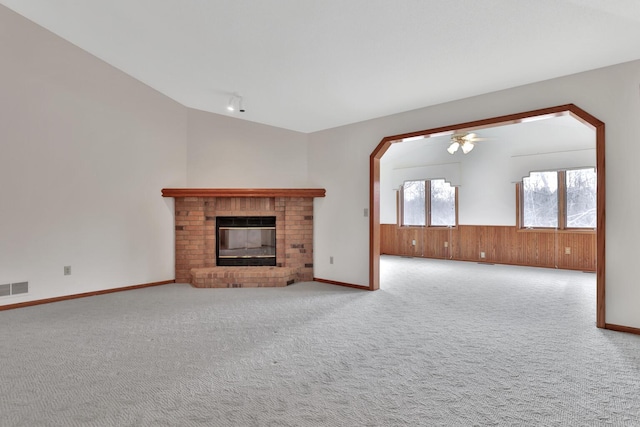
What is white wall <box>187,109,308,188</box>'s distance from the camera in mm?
5754

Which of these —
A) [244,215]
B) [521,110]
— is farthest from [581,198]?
[244,215]

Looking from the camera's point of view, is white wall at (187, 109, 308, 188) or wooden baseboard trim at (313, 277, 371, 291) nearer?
wooden baseboard trim at (313, 277, 371, 291)

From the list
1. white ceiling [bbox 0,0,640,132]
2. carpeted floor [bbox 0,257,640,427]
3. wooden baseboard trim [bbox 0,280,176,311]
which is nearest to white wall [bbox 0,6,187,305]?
wooden baseboard trim [bbox 0,280,176,311]

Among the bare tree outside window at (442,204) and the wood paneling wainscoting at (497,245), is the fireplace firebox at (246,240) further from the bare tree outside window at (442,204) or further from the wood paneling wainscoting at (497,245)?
the bare tree outside window at (442,204)

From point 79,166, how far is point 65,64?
128 cm

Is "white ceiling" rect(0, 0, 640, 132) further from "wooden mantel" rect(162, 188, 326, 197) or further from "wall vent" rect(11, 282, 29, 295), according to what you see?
"wall vent" rect(11, 282, 29, 295)

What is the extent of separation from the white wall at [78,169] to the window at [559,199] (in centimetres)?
714

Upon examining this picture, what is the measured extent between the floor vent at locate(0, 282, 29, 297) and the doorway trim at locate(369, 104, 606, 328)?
14.1 ft

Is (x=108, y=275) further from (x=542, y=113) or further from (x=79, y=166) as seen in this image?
(x=542, y=113)

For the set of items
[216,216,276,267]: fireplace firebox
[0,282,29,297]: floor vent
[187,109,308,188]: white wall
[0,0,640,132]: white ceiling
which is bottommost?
[0,282,29,297]: floor vent

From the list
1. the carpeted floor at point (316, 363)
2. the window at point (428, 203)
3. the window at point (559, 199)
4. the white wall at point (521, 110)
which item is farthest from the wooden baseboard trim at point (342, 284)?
the window at point (559, 199)

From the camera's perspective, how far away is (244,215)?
19.0ft

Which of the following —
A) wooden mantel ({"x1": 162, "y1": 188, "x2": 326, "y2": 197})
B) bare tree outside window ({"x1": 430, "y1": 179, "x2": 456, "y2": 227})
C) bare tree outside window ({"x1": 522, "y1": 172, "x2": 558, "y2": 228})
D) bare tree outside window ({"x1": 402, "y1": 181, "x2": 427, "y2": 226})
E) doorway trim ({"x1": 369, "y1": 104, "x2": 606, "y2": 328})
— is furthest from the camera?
bare tree outside window ({"x1": 402, "y1": 181, "x2": 427, "y2": 226})

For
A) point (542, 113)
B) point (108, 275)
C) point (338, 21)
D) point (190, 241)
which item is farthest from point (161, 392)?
point (542, 113)
